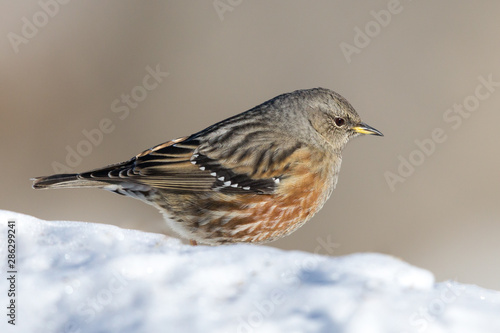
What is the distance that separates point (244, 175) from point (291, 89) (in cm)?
557

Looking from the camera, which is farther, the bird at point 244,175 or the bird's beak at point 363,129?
the bird's beak at point 363,129

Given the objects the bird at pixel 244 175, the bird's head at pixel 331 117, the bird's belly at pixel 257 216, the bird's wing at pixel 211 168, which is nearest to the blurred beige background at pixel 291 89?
the bird's head at pixel 331 117

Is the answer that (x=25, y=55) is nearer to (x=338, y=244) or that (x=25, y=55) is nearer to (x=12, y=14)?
(x=12, y=14)

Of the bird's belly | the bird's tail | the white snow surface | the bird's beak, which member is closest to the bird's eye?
the bird's beak

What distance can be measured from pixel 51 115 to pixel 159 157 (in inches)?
219

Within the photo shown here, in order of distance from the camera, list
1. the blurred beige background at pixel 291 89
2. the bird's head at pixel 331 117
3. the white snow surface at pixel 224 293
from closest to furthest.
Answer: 1. the white snow surface at pixel 224 293
2. the bird's head at pixel 331 117
3. the blurred beige background at pixel 291 89

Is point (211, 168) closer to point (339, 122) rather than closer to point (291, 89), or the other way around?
point (339, 122)

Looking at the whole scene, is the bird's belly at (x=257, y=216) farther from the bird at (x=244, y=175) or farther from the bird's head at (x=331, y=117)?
the bird's head at (x=331, y=117)

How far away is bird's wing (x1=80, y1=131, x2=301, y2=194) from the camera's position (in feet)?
19.1

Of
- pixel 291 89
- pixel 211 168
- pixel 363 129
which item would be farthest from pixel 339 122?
pixel 291 89

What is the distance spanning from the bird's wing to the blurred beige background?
395cm

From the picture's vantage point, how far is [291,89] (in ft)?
36.8

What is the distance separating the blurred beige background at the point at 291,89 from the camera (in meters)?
10.6

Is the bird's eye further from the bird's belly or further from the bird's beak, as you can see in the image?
the bird's belly
